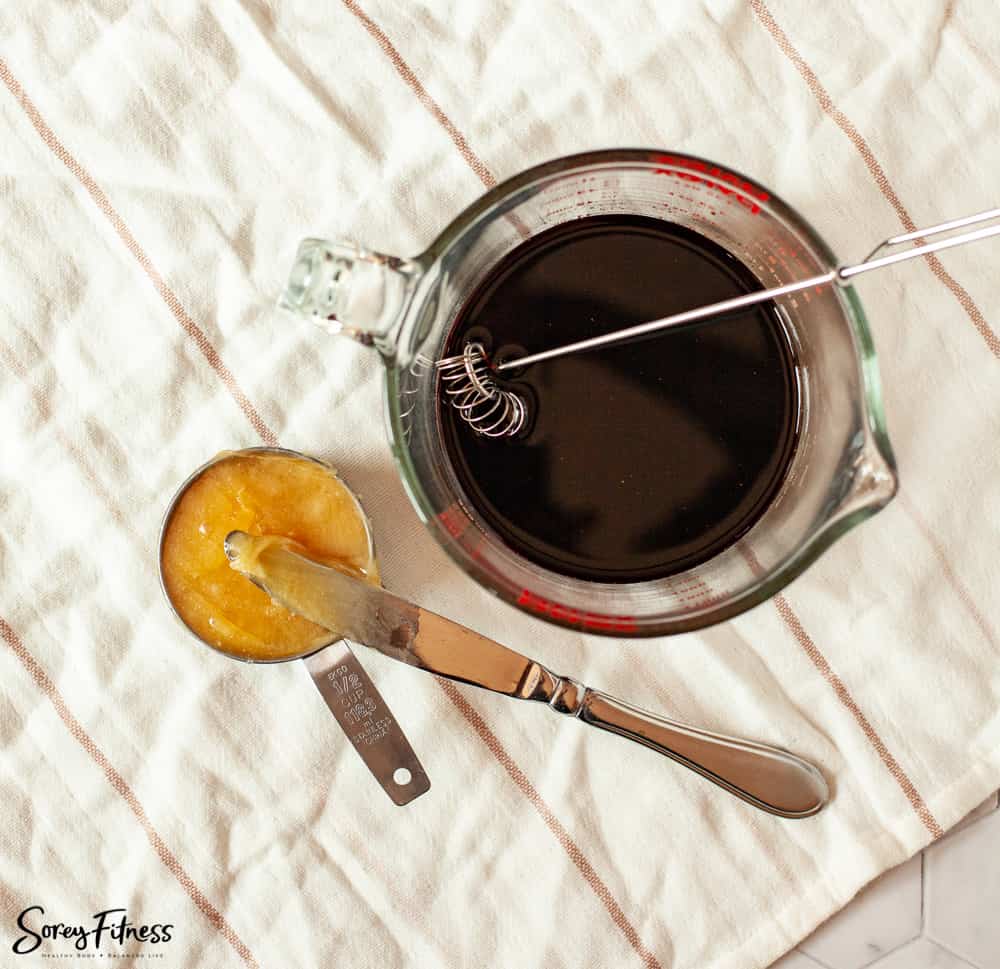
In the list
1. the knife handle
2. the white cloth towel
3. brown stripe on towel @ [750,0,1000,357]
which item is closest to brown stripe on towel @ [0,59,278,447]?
the white cloth towel

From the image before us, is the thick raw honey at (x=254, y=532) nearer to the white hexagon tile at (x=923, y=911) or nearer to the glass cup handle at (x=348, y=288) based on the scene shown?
the glass cup handle at (x=348, y=288)

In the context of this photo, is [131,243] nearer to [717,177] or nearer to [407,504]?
[407,504]

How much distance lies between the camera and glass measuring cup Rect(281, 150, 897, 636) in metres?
0.53

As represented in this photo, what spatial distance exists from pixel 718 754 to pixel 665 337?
28cm

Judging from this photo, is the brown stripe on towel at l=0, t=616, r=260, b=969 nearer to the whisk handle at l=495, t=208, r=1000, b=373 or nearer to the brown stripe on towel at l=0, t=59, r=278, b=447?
the brown stripe on towel at l=0, t=59, r=278, b=447

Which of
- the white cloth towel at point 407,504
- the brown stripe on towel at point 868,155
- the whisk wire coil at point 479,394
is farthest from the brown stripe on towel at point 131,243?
the brown stripe on towel at point 868,155

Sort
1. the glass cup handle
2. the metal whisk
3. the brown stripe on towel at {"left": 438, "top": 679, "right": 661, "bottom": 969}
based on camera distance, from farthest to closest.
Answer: the brown stripe on towel at {"left": 438, "top": 679, "right": 661, "bottom": 969}, the metal whisk, the glass cup handle

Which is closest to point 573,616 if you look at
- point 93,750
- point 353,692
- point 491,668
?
point 491,668

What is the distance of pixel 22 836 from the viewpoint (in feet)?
2.36

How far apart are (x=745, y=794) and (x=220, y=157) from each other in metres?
0.56

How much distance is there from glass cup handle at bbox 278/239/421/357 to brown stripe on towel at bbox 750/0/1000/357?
34cm

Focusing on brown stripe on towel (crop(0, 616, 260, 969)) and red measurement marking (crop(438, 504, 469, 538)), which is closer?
red measurement marking (crop(438, 504, 469, 538))

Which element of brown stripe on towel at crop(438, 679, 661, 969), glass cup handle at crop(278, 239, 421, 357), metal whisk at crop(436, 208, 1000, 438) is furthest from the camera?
brown stripe on towel at crop(438, 679, 661, 969)

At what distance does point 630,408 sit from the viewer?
0.62 metres
